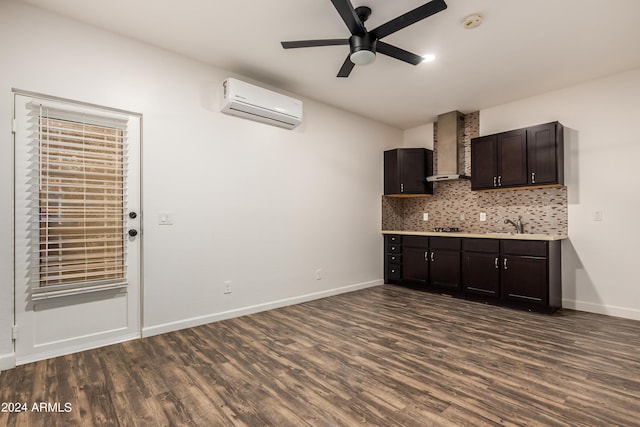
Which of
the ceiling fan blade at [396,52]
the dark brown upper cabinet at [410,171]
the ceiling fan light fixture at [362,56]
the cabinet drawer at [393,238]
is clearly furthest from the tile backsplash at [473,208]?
the ceiling fan light fixture at [362,56]

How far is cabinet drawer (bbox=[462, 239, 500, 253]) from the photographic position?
4.12 metres

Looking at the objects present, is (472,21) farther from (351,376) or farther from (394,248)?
(394,248)

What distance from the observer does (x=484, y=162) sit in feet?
14.8

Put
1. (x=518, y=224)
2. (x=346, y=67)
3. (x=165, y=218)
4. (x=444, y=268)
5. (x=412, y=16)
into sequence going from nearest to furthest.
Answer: (x=412, y=16) < (x=346, y=67) < (x=165, y=218) < (x=518, y=224) < (x=444, y=268)

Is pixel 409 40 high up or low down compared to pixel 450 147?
up

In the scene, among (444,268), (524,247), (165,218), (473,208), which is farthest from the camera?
(473,208)

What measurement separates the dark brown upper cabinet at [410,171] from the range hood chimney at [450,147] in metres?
0.20

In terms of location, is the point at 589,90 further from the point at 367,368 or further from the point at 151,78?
the point at 151,78

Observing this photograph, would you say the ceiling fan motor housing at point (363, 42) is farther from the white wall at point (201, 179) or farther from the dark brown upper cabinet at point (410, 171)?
the dark brown upper cabinet at point (410, 171)

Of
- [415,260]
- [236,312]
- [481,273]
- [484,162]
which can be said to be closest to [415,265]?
[415,260]

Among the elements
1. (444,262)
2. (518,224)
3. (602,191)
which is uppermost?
(602,191)

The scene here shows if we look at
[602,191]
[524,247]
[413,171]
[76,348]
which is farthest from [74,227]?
[602,191]

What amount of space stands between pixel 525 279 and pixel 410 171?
7.51ft

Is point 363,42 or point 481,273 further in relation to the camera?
point 481,273
